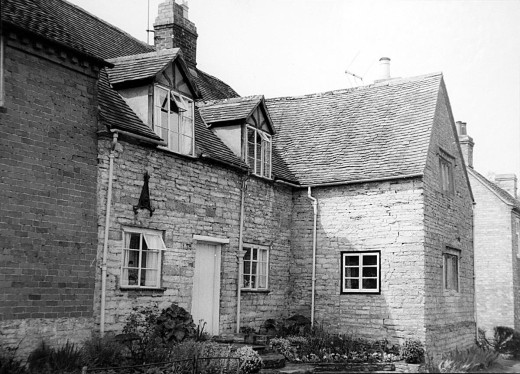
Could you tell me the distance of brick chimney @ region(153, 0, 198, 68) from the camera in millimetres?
20922

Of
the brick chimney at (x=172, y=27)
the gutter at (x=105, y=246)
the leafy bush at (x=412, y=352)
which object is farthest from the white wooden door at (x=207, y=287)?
the brick chimney at (x=172, y=27)

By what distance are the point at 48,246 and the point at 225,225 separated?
607 cm

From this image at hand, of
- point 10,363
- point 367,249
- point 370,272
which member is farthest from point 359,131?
point 10,363

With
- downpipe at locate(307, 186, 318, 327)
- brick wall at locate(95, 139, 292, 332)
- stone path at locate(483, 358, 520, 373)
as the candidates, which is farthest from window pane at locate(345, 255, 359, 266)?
stone path at locate(483, 358, 520, 373)

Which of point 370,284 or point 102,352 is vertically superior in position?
point 370,284

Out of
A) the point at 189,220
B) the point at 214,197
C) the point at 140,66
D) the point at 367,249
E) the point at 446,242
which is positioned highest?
the point at 140,66

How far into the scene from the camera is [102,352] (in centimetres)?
1210

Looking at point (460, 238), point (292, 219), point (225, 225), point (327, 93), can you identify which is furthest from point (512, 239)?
point (225, 225)

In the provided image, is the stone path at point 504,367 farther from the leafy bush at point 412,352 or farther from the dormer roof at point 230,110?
the dormer roof at point 230,110

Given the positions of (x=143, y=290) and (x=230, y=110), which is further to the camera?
(x=230, y=110)

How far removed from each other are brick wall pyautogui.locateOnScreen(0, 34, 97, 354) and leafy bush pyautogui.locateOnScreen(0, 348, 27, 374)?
23 centimetres

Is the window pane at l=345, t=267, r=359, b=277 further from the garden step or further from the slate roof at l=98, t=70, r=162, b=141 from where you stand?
the slate roof at l=98, t=70, r=162, b=141

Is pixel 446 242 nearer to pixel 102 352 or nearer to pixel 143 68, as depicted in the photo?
pixel 143 68

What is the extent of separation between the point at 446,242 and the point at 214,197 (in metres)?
7.75
